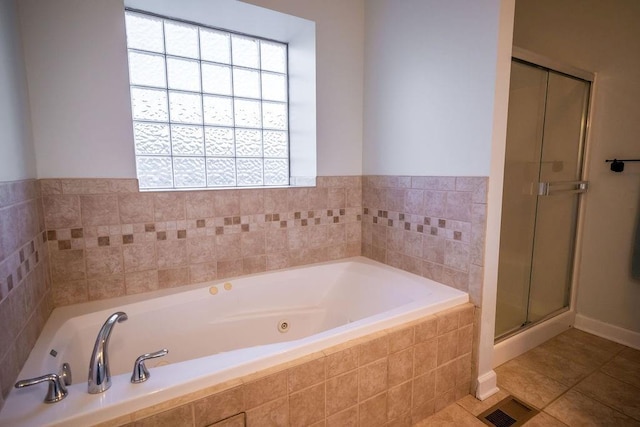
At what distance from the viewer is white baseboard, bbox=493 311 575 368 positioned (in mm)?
1880

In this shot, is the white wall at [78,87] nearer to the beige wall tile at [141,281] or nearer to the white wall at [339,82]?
the beige wall tile at [141,281]

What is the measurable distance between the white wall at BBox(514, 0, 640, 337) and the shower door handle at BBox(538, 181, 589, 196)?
88 millimetres

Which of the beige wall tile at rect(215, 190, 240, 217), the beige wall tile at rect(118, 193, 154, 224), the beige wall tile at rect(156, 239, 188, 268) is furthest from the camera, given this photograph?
the beige wall tile at rect(215, 190, 240, 217)

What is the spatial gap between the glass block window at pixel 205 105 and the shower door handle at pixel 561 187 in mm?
1752

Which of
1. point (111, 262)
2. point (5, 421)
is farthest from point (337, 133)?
point (5, 421)

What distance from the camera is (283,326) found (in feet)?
6.28

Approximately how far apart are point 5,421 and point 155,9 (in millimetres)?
1993

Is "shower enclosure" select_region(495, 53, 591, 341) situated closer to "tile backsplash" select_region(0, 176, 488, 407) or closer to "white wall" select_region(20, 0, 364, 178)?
"tile backsplash" select_region(0, 176, 488, 407)

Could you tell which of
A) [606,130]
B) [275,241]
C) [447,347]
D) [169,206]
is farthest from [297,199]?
[606,130]

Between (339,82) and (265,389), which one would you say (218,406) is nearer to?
(265,389)

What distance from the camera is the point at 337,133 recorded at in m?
2.23

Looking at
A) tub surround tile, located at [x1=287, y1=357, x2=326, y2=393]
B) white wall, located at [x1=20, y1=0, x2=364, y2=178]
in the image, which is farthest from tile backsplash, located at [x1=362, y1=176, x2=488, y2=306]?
white wall, located at [x1=20, y1=0, x2=364, y2=178]

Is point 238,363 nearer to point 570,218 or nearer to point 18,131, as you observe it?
point 18,131

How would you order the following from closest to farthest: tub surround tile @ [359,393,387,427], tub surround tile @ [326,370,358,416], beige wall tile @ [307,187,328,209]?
1. tub surround tile @ [326,370,358,416]
2. tub surround tile @ [359,393,387,427]
3. beige wall tile @ [307,187,328,209]
